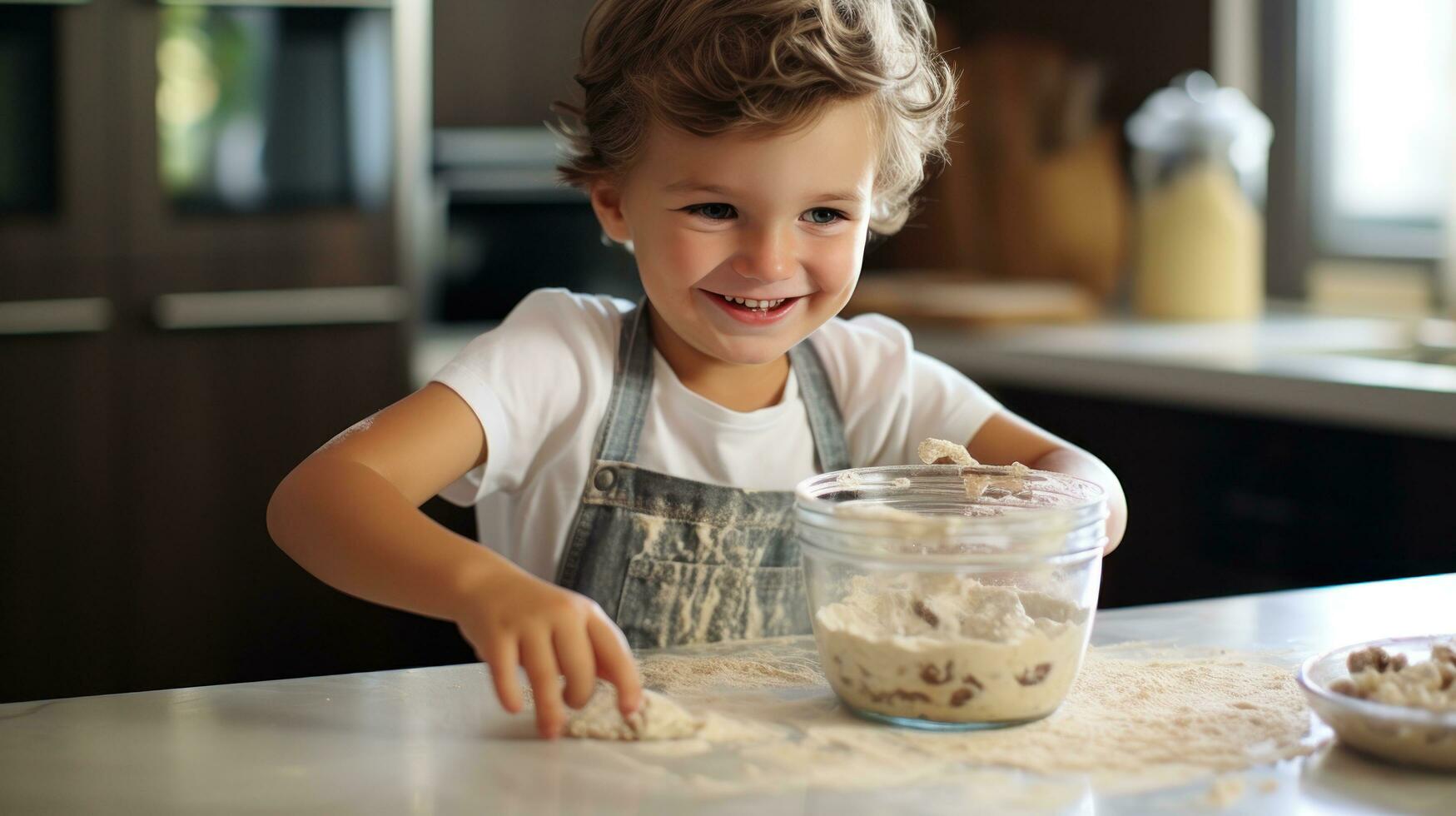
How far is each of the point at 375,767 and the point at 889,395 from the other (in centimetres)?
66

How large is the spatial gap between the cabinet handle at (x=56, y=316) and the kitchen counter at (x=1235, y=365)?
0.53 m

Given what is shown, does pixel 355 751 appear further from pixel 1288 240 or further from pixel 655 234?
pixel 1288 240

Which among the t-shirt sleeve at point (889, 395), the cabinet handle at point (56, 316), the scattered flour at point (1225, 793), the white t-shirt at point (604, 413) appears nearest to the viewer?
the scattered flour at point (1225, 793)

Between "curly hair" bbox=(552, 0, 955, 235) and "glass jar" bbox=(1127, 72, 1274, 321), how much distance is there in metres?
1.45

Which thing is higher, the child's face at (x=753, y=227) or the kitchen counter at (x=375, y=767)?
the child's face at (x=753, y=227)

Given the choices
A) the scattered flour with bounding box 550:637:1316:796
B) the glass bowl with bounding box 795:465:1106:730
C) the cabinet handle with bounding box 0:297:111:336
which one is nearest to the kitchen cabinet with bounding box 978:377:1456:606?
the scattered flour with bounding box 550:637:1316:796

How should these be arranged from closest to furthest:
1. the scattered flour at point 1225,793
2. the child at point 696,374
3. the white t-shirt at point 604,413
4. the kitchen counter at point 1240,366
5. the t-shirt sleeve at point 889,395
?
the scattered flour at point 1225,793, the child at point 696,374, the white t-shirt at point 604,413, the t-shirt sleeve at point 889,395, the kitchen counter at point 1240,366

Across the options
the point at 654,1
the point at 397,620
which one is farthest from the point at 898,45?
the point at 397,620

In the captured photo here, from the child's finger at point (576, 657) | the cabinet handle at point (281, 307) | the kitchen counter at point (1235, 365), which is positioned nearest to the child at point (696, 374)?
the child's finger at point (576, 657)

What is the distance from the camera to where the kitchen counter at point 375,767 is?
65 cm

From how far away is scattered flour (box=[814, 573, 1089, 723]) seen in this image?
2.44ft

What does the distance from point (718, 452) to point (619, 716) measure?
48cm

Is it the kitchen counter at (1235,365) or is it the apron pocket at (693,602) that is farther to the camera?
the kitchen counter at (1235,365)

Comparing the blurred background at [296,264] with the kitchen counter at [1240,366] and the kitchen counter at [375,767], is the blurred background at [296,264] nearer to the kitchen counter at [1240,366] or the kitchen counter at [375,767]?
Answer: the kitchen counter at [1240,366]
